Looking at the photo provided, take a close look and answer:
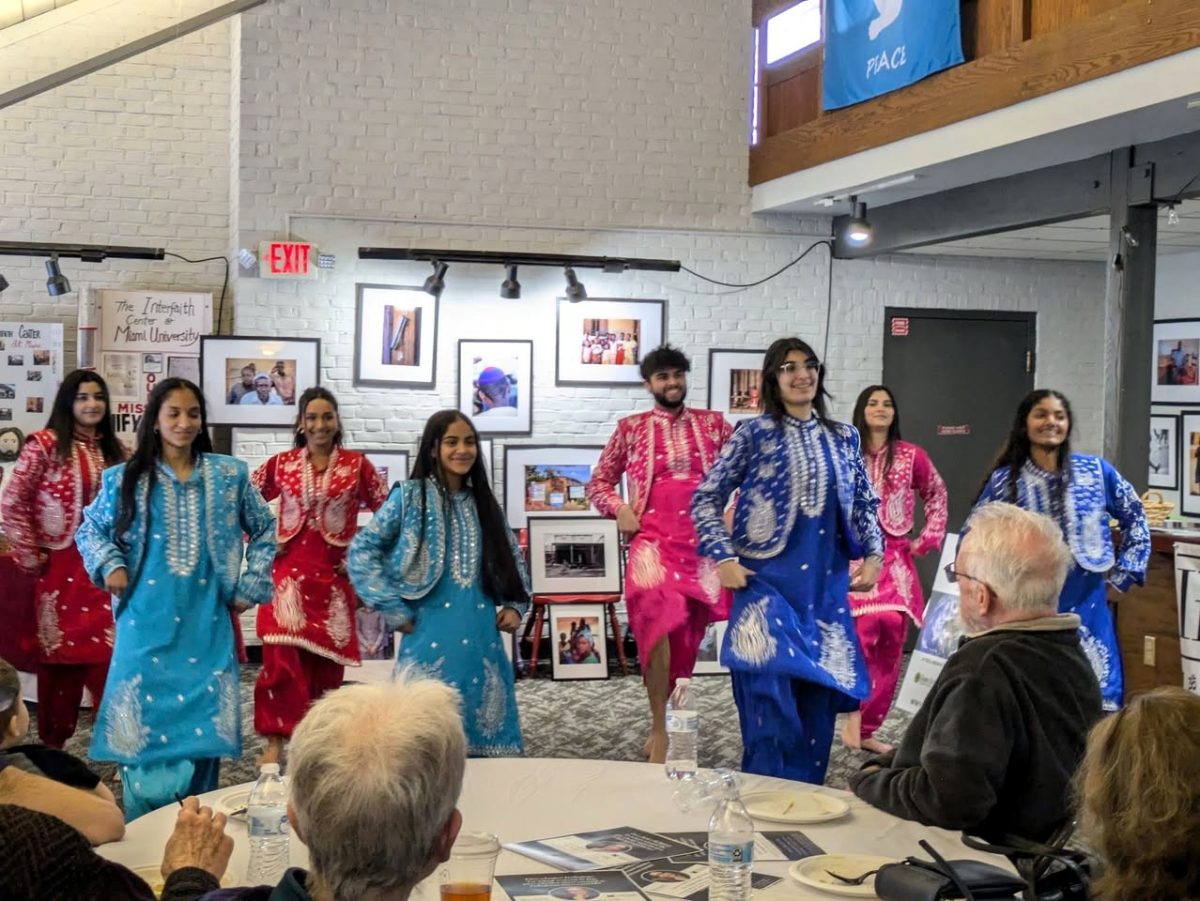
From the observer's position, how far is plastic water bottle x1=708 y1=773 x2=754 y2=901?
88.3 inches

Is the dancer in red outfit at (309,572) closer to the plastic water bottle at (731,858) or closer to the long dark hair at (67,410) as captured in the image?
the long dark hair at (67,410)

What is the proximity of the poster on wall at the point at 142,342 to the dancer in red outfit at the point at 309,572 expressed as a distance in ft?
8.03

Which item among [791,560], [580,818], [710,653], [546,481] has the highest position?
[546,481]

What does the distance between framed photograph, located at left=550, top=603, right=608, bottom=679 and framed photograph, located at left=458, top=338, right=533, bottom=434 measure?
1.19 metres

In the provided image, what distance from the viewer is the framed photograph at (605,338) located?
8.61 metres

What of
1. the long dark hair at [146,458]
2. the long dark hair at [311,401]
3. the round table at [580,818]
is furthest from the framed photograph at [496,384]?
the round table at [580,818]

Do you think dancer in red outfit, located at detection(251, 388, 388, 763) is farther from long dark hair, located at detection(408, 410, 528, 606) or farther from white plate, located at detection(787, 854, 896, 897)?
white plate, located at detection(787, 854, 896, 897)

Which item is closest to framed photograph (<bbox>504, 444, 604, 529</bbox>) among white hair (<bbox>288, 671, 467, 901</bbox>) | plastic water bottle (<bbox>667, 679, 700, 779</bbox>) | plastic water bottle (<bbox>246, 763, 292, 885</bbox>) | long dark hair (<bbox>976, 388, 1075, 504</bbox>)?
long dark hair (<bbox>976, 388, 1075, 504</bbox>)

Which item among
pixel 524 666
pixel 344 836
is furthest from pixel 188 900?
pixel 524 666

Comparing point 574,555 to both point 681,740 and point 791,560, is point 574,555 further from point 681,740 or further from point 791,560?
point 681,740

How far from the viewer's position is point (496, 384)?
8.52 metres

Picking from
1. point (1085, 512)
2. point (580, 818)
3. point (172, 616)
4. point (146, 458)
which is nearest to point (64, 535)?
point (146, 458)

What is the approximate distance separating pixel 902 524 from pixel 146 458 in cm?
359

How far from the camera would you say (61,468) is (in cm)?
589
